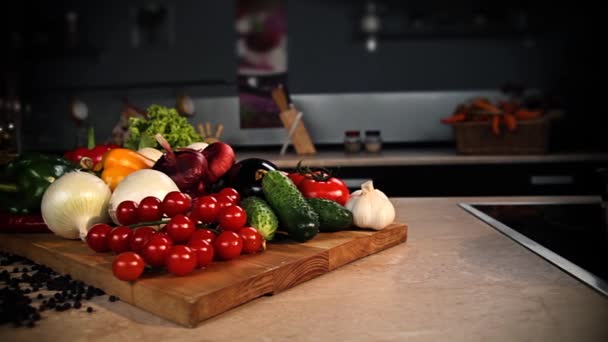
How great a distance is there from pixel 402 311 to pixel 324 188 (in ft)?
1.76

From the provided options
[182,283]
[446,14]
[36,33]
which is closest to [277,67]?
[446,14]

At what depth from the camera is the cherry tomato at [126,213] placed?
107 centimetres

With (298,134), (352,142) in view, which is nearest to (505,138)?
(352,142)

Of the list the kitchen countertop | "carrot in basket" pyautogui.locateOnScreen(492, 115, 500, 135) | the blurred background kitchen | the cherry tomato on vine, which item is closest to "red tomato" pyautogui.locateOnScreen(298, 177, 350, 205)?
the cherry tomato on vine

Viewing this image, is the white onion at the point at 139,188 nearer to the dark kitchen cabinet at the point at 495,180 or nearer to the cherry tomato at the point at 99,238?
the cherry tomato at the point at 99,238

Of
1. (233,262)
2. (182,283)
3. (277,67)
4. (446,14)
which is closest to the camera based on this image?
(182,283)

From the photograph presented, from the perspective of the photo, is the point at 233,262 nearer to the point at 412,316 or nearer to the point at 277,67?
the point at 412,316

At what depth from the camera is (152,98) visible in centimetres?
434

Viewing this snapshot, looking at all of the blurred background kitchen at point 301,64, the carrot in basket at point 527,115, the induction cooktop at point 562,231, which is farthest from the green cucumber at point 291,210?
the blurred background kitchen at point 301,64

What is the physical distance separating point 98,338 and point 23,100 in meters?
4.33

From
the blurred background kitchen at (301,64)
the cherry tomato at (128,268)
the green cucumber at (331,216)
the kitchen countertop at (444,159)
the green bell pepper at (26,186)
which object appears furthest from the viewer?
Result: the blurred background kitchen at (301,64)

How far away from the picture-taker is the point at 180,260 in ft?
2.79

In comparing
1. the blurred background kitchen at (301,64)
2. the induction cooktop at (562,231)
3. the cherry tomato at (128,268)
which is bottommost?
the induction cooktop at (562,231)

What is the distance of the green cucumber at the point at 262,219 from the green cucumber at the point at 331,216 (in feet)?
0.34
